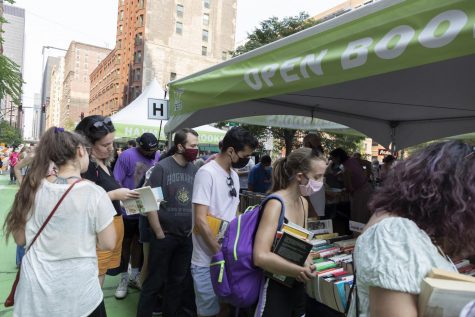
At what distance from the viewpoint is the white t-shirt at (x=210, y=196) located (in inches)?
111

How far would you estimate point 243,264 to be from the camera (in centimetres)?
210

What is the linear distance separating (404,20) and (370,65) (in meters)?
0.24

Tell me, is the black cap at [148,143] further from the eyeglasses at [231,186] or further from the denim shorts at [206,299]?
the denim shorts at [206,299]

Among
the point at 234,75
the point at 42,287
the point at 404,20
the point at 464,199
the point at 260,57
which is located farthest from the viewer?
the point at 234,75

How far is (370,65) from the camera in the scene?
1.76 metres

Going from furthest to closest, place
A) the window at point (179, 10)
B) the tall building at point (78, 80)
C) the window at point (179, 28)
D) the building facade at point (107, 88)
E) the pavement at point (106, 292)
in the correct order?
the tall building at point (78, 80) → the building facade at point (107, 88) → the window at point (179, 10) → the window at point (179, 28) → the pavement at point (106, 292)

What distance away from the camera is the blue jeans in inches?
129

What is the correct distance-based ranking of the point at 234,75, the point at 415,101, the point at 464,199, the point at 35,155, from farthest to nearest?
the point at 415,101
the point at 234,75
the point at 35,155
the point at 464,199

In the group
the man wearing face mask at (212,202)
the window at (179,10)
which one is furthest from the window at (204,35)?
the man wearing face mask at (212,202)

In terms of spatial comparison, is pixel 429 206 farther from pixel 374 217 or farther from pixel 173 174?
pixel 173 174

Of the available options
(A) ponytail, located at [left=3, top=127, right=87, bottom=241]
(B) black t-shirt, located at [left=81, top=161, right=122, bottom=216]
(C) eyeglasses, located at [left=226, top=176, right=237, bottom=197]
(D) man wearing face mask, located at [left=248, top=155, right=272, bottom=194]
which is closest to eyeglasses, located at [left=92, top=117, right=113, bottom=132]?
(B) black t-shirt, located at [left=81, top=161, right=122, bottom=216]

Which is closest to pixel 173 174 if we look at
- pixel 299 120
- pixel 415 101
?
pixel 415 101

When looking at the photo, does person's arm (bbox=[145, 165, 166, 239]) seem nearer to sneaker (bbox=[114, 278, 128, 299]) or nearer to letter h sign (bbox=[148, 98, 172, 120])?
sneaker (bbox=[114, 278, 128, 299])

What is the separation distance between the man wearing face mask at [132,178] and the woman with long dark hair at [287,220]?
2.50 metres
